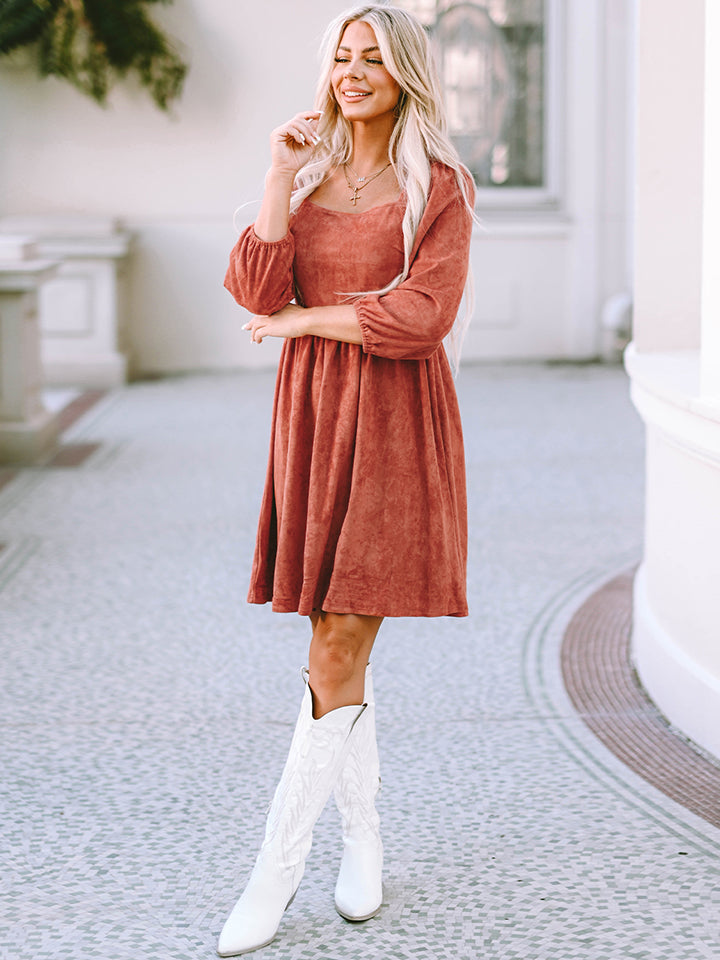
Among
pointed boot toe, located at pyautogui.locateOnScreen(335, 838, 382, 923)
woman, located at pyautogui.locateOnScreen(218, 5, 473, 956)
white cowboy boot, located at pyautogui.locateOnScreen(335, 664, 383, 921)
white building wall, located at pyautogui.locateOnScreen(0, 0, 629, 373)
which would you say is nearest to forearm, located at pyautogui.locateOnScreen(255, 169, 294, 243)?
woman, located at pyautogui.locateOnScreen(218, 5, 473, 956)

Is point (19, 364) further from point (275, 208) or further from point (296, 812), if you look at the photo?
point (296, 812)

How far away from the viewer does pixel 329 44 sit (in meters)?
2.40

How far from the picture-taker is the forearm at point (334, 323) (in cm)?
235

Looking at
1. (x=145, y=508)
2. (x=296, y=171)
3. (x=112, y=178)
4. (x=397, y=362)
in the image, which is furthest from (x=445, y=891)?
(x=112, y=178)

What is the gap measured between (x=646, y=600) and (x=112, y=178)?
303 inches

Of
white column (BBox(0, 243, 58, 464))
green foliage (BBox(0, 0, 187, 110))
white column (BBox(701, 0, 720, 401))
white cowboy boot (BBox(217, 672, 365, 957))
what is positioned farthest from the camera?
green foliage (BBox(0, 0, 187, 110))

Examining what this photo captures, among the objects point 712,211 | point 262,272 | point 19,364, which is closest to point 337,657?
point 262,272

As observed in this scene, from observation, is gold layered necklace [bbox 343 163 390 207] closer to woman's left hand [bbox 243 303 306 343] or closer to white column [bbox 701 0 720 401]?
woman's left hand [bbox 243 303 306 343]

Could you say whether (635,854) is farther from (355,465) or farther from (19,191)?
(19,191)

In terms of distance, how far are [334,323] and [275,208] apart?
0.23 metres

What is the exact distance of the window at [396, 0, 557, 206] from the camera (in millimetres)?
10852

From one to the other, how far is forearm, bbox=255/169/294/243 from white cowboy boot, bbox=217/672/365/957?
0.85 metres

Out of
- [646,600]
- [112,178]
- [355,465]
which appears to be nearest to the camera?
[355,465]

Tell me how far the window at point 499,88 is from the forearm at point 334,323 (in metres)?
8.73
